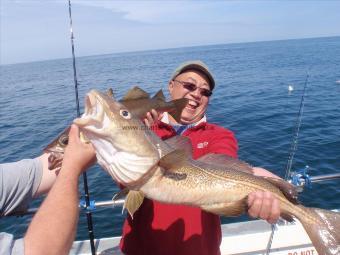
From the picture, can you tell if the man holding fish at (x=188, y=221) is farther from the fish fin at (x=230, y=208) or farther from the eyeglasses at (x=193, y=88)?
the eyeglasses at (x=193, y=88)

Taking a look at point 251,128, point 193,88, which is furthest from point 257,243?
point 251,128

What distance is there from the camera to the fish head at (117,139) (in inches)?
94.5

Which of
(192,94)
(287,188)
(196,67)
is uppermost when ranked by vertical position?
(196,67)

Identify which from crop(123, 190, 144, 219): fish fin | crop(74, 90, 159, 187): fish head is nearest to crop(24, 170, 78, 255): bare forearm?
crop(74, 90, 159, 187): fish head

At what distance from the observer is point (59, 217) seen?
2.15 metres

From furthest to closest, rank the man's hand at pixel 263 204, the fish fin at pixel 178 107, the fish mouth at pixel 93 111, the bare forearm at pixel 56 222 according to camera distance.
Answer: the fish fin at pixel 178 107, the man's hand at pixel 263 204, the fish mouth at pixel 93 111, the bare forearm at pixel 56 222

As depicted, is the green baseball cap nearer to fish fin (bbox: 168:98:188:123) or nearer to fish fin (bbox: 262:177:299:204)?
fish fin (bbox: 168:98:188:123)

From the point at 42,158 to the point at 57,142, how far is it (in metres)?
0.33

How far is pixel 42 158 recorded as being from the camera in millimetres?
3148

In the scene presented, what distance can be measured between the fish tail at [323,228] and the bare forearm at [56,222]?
216 cm

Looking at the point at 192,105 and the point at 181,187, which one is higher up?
the point at 192,105

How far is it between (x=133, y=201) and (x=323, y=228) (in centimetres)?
186

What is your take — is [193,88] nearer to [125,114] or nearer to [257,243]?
[125,114]

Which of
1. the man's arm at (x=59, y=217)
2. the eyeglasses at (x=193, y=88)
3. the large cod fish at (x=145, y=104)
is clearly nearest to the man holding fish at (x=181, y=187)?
the man's arm at (x=59, y=217)
